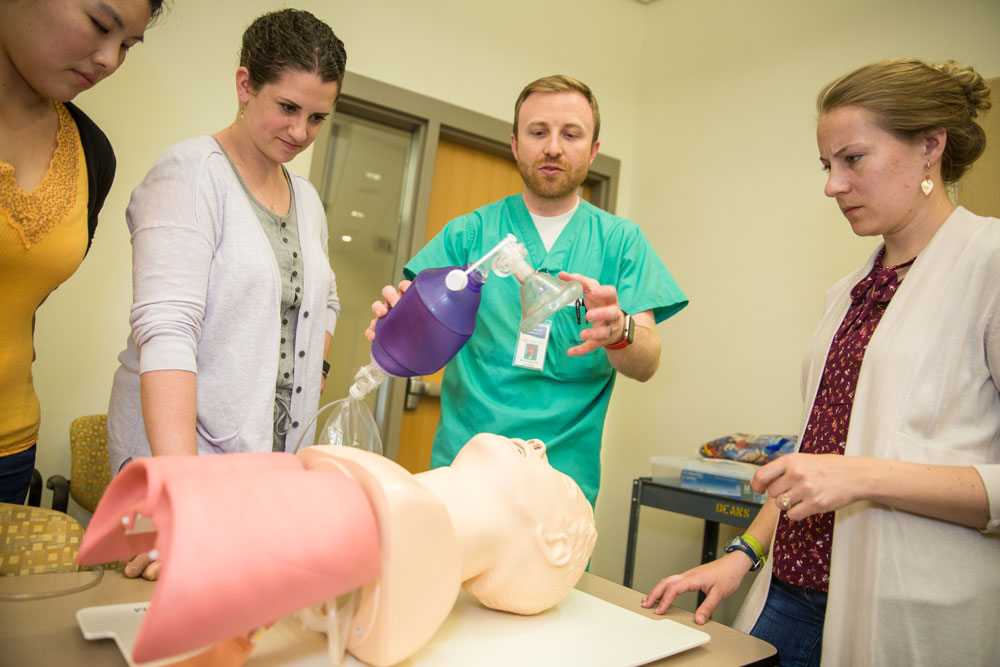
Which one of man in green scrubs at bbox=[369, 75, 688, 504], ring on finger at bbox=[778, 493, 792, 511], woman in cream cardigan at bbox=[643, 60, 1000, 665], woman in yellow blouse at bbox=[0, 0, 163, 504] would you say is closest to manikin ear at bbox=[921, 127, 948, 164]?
woman in cream cardigan at bbox=[643, 60, 1000, 665]

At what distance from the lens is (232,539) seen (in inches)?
19.9

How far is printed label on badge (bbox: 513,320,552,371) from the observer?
1406 millimetres

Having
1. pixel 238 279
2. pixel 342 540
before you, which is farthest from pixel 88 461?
pixel 342 540

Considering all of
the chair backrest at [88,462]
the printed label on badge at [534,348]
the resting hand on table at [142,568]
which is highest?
the printed label on badge at [534,348]

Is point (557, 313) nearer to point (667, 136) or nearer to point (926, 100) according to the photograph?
point (926, 100)

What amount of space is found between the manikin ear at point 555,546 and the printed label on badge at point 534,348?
22.2 inches

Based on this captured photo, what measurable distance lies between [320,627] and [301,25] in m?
0.97

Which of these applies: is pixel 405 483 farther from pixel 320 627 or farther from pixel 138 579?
pixel 138 579

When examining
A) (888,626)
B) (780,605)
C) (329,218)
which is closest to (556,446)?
(780,605)

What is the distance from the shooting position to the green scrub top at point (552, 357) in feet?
4.72

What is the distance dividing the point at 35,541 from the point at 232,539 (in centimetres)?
62

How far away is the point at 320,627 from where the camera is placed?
71 centimetres

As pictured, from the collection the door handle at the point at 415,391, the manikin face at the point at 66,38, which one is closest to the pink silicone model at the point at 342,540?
the manikin face at the point at 66,38

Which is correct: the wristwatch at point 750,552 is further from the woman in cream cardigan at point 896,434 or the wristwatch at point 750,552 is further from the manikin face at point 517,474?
the manikin face at point 517,474
